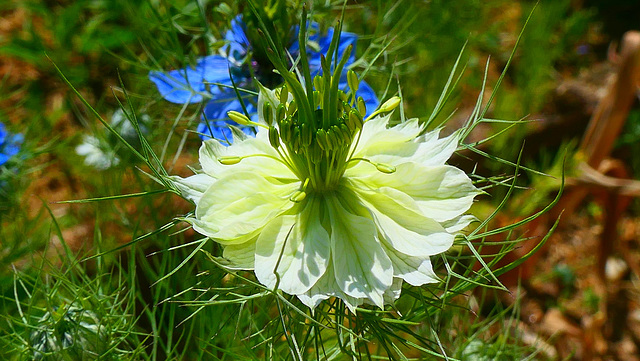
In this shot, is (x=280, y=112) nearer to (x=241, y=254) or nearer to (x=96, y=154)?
(x=241, y=254)

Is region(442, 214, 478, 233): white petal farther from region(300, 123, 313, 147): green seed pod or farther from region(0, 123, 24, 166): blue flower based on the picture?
region(0, 123, 24, 166): blue flower

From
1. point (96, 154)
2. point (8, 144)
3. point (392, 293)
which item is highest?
point (392, 293)

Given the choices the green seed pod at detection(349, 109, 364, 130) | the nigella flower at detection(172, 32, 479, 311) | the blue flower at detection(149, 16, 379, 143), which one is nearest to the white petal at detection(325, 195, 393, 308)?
the nigella flower at detection(172, 32, 479, 311)

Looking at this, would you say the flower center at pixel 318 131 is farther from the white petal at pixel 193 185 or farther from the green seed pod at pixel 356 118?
the white petal at pixel 193 185

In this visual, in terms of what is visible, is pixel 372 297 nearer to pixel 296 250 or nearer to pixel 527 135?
pixel 296 250

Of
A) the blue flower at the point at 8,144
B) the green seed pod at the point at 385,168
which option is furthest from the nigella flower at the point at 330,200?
the blue flower at the point at 8,144

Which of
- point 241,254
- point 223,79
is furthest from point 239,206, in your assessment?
point 223,79

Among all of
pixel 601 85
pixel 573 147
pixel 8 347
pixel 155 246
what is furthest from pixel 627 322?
pixel 8 347
